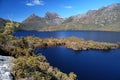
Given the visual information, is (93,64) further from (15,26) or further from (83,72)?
(15,26)

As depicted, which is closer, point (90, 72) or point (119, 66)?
point (90, 72)

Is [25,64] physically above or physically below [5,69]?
above

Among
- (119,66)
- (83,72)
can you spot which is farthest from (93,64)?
(83,72)

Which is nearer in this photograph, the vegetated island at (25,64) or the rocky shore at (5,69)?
the rocky shore at (5,69)

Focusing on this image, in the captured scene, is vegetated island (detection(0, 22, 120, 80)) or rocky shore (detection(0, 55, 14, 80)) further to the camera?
vegetated island (detection(0, 22, 120, 80))

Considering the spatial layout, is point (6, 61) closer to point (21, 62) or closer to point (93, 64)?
point (21, 62)

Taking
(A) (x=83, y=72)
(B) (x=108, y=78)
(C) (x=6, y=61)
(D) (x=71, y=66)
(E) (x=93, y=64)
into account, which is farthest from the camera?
(E) (x=93, y=64)

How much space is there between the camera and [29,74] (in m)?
45.2

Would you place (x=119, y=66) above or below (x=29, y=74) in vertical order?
below

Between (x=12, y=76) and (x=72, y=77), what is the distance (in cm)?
2319

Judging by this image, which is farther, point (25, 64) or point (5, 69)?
point (25, 64)

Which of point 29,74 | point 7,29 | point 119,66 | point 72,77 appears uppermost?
point 7,29

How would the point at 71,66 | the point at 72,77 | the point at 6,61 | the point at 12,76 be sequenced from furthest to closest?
the point at 71,66 < the point at 72,77 < the point at 6,61 < the point at 12,76

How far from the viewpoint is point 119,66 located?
383 ft
